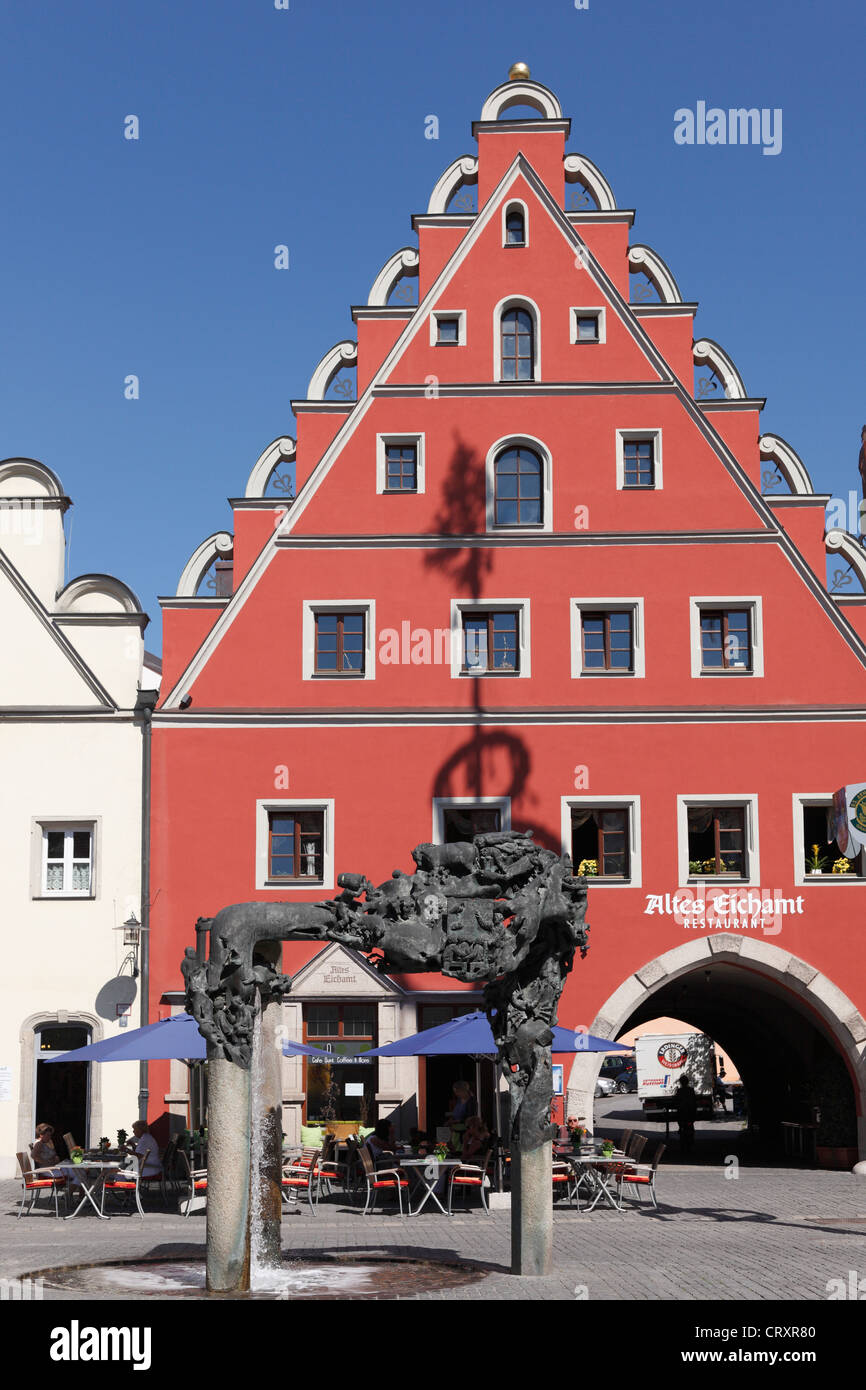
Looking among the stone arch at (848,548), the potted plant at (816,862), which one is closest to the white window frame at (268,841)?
the potted plant at (816,862)

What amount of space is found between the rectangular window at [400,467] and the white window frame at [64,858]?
25.4 ft

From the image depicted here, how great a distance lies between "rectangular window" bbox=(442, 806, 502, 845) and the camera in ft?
92.0

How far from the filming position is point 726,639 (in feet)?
93.9

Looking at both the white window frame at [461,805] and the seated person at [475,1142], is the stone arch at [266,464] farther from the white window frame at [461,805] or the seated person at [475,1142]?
the seated person at [475,1142]

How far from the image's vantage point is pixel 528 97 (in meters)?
31.0

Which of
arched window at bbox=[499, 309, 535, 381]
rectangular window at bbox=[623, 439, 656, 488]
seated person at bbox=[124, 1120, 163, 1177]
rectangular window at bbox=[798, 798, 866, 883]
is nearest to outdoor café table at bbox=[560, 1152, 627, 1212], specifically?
seated person at bbox=[124, 1120, 163, 1177]

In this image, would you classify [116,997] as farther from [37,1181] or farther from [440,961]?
[440,961]

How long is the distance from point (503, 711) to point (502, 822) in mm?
1863

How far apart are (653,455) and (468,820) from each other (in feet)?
23.5

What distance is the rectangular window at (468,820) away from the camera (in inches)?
1104

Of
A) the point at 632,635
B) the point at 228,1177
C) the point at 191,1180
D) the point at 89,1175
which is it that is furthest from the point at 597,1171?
the point at 632,635
